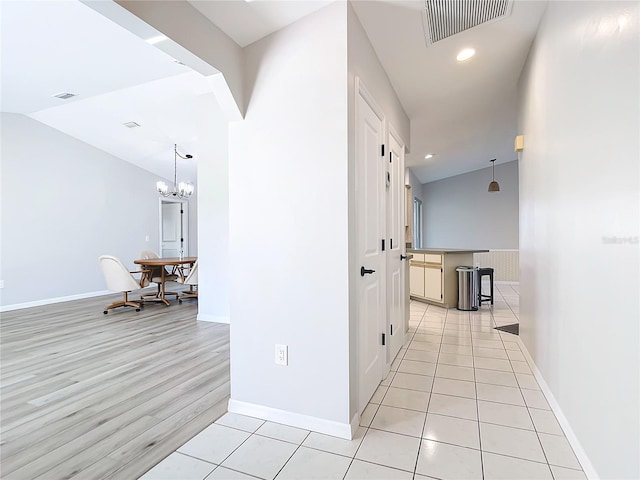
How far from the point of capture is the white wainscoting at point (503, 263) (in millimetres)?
7895

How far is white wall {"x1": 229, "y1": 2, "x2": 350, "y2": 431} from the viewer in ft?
6.25

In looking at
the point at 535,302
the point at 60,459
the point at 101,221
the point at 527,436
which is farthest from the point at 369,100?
the point at 101,221

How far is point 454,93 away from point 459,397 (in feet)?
9.63

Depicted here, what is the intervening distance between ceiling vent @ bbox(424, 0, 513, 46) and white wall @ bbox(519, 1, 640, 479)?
0.33 metres

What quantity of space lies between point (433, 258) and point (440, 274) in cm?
29

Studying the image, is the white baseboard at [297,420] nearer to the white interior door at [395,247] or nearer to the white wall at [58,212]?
the white interior door at [395,247]

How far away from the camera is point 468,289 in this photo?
5.11 meters

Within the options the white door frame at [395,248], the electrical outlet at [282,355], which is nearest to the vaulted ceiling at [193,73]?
the white door frame at [395,248]

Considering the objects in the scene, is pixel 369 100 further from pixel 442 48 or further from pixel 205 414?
pixel 205 414

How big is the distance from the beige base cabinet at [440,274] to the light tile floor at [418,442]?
2508 mm

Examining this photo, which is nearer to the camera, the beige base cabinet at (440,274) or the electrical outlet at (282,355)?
the electrical outlet at (282,355)

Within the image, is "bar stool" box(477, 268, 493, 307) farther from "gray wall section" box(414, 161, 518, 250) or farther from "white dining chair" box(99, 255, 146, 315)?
"white dining chair" box(99, 255, 146, 315)

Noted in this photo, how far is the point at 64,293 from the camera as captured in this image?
6070mm

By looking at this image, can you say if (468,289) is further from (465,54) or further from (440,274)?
(465,54)
